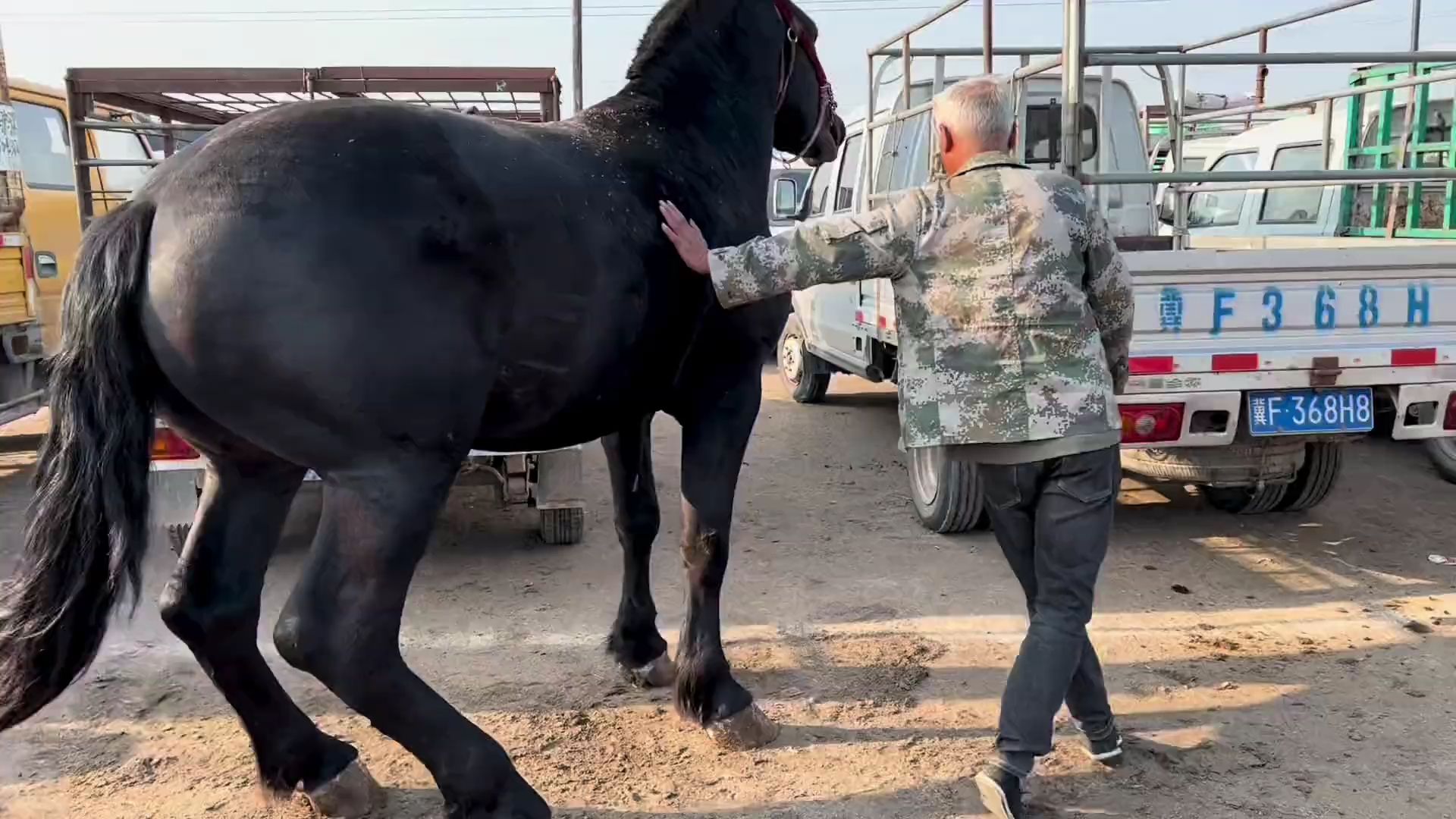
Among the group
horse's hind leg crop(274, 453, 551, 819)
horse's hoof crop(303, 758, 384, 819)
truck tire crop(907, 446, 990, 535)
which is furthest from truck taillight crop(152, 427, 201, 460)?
truck tire crop(907, 446, 990, 535)

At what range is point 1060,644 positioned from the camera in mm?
2627

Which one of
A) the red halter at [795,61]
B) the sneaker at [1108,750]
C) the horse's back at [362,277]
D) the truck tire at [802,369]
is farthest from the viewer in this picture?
the truck tire at [802,369]

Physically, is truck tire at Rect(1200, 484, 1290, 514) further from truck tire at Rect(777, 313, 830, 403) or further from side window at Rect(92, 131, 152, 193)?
side window at Rect(92, 131, 152, 193)

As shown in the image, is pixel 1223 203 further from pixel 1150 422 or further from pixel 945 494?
pixel 1150 422

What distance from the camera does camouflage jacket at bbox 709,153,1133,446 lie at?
2.53 meters

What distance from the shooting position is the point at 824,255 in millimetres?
2592

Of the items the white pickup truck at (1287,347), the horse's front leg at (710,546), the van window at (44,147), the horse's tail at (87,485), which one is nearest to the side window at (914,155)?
the white pickup truck at (1287,347)

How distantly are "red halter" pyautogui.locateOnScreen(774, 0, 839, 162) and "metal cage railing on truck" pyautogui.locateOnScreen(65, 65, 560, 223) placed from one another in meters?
1.90

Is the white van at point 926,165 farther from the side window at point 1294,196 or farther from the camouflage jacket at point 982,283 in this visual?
the camouflage jacket at point 982,283

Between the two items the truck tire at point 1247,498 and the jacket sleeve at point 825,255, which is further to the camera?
the truck tire at point 1247,498

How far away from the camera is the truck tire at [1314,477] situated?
502 centimetres

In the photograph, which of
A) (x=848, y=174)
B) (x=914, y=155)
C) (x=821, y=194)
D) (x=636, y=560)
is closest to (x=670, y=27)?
(x=636, y=560)

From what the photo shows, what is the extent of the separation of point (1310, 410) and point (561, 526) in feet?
10.9

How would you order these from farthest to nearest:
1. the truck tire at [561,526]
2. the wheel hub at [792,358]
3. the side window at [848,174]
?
the wheel hub at [792,358] → the side window at [848,174] → the truck tire at [561,526]
